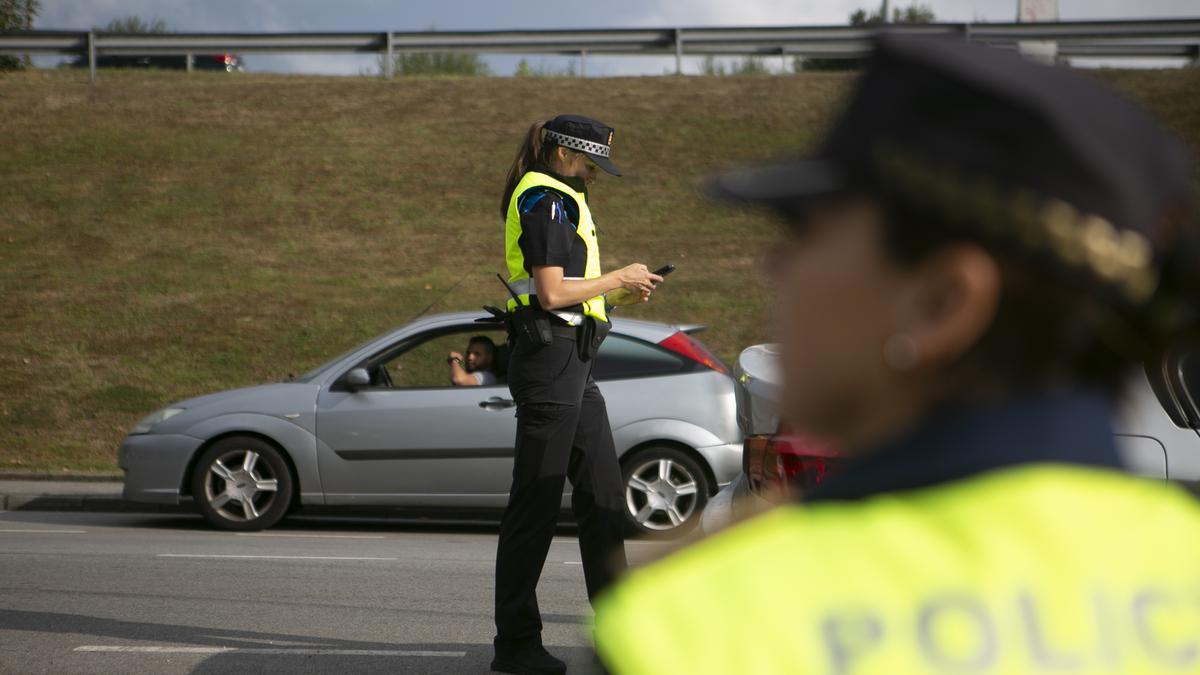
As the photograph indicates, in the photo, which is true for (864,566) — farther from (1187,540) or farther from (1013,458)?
(1187,540)

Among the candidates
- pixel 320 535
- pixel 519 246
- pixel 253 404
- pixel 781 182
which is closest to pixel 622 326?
pixel 320 535

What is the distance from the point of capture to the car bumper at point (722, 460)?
10453 mm

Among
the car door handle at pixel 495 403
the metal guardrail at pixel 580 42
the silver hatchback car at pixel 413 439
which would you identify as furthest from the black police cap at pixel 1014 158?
the metal guardrail at pixel 580 42

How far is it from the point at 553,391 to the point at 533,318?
27 centimetres

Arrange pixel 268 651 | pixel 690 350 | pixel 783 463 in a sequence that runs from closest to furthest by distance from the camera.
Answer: pixel 783 463 < pixel 268 651 < pixel 690 350

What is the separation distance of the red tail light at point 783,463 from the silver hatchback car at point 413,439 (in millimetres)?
5157

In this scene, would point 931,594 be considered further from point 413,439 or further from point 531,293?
point 413,439

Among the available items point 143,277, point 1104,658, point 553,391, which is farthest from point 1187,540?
point 143,277

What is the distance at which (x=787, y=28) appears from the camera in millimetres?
25453

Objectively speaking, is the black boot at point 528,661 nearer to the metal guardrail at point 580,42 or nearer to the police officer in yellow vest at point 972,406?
the police officer in yellow vest at point 972,406

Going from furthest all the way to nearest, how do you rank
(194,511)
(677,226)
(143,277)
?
(677,226) → (143,277) → (194,511)

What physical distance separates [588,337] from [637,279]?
0.95 feet

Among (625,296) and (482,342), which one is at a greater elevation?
(625,296)

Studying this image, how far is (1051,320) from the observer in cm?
92
